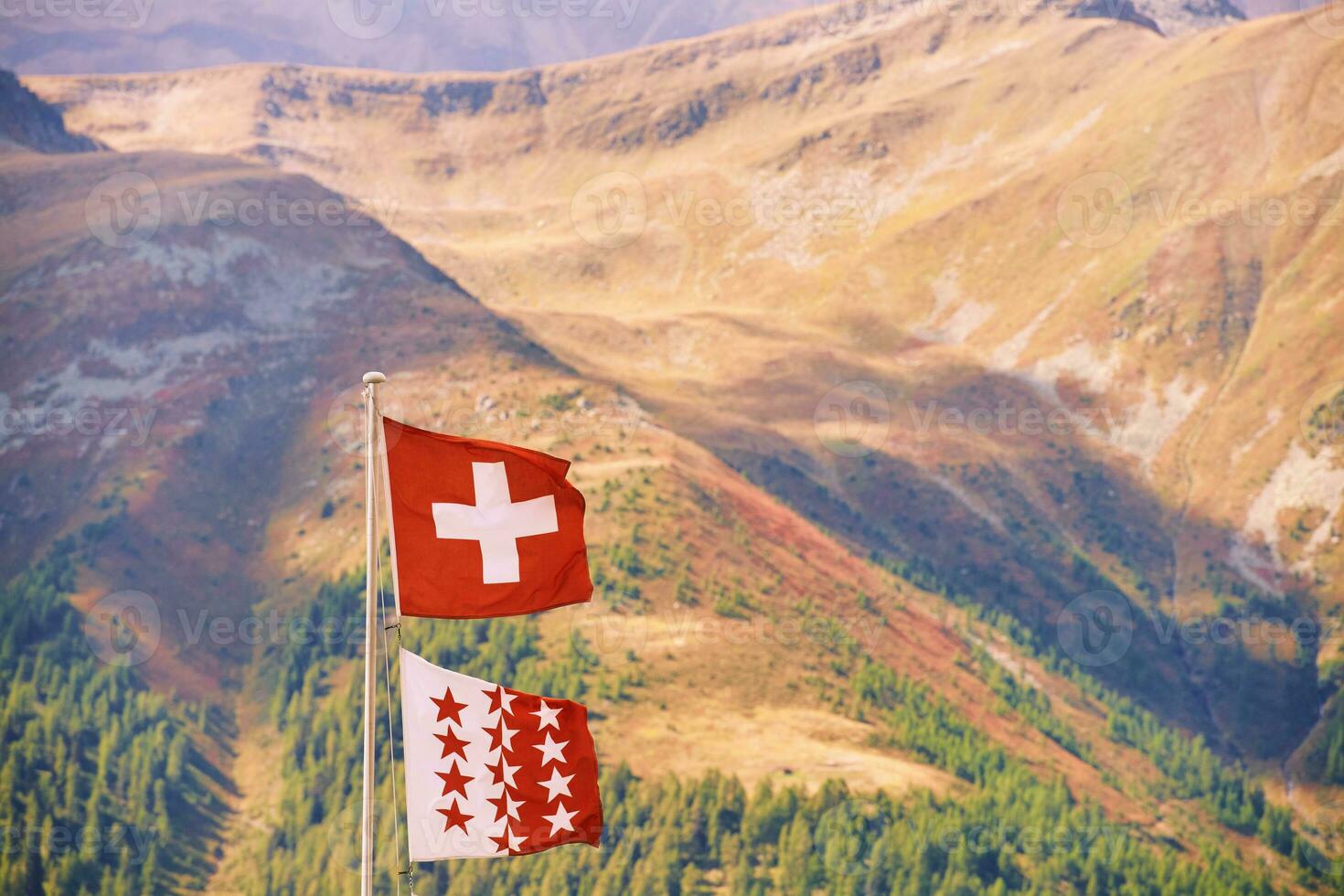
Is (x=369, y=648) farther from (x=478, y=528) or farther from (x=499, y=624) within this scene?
(x=499, y=624)

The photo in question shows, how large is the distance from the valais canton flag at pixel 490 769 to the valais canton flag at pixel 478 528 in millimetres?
1399

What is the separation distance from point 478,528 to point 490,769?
163 inches

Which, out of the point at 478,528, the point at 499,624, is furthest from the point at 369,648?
the point at 499,624

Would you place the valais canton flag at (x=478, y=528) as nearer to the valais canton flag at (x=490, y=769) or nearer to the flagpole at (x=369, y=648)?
the flagpole at (x=369, y=648)

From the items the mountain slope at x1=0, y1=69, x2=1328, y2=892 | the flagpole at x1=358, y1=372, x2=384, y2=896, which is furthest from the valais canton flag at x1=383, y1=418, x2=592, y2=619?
the mountain slope at x1=0, y1=69, x2=1328, y2=892

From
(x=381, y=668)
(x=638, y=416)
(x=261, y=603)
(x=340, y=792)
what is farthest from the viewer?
(x=638, y=416)

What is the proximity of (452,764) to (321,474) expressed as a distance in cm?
14709

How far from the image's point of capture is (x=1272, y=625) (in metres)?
194

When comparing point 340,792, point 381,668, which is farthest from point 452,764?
point 381,668

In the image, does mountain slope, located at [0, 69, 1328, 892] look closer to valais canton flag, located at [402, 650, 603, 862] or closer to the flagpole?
valais canton flag, located at [402, 650, 603, 862]

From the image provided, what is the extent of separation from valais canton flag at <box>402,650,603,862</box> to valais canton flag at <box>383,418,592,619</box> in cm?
140

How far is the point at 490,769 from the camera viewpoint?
86.0 feet

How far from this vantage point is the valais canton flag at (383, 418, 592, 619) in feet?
84.9

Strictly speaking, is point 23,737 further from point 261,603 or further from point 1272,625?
point 1272,625
